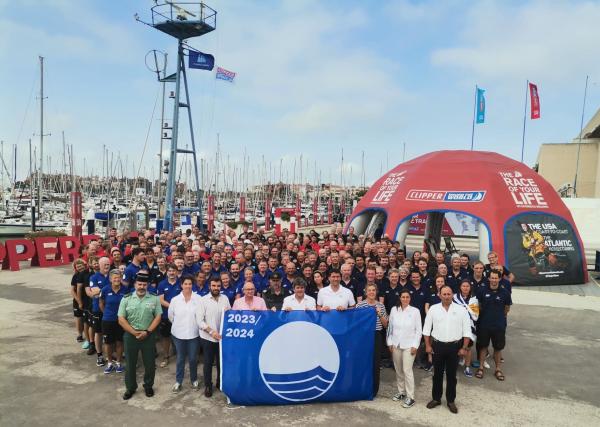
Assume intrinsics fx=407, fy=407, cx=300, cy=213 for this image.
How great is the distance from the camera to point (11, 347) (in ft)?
26.1

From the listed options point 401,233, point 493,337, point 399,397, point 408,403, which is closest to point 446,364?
point 408,403

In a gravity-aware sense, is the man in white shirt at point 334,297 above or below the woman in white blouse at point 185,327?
above

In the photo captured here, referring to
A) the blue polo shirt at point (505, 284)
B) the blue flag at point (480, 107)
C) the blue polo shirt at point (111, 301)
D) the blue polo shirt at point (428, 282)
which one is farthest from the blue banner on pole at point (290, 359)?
the blue flag at point (480, 107)

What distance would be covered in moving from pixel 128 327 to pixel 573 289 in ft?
48.1

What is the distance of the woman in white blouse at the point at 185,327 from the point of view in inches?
244

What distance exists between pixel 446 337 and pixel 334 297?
69.3 inches

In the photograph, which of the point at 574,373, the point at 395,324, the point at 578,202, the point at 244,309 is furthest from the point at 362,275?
the point at 578,202

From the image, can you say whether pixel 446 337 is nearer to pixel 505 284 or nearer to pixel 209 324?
pixel 505 284

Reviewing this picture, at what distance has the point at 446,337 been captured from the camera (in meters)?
5.73

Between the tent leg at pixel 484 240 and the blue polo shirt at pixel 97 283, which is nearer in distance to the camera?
the blue polo shirt at pixel 97 283

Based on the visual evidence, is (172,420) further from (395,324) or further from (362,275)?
(362,275)

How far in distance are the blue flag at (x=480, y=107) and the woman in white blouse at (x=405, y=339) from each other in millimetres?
26710

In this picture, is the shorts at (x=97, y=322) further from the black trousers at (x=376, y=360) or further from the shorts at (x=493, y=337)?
the shorts at (x=493, y=337)

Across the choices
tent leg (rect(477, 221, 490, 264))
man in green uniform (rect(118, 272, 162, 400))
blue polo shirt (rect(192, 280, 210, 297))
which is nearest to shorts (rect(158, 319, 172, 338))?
blue polo shirt (rect(192, 280, 210, 297))
